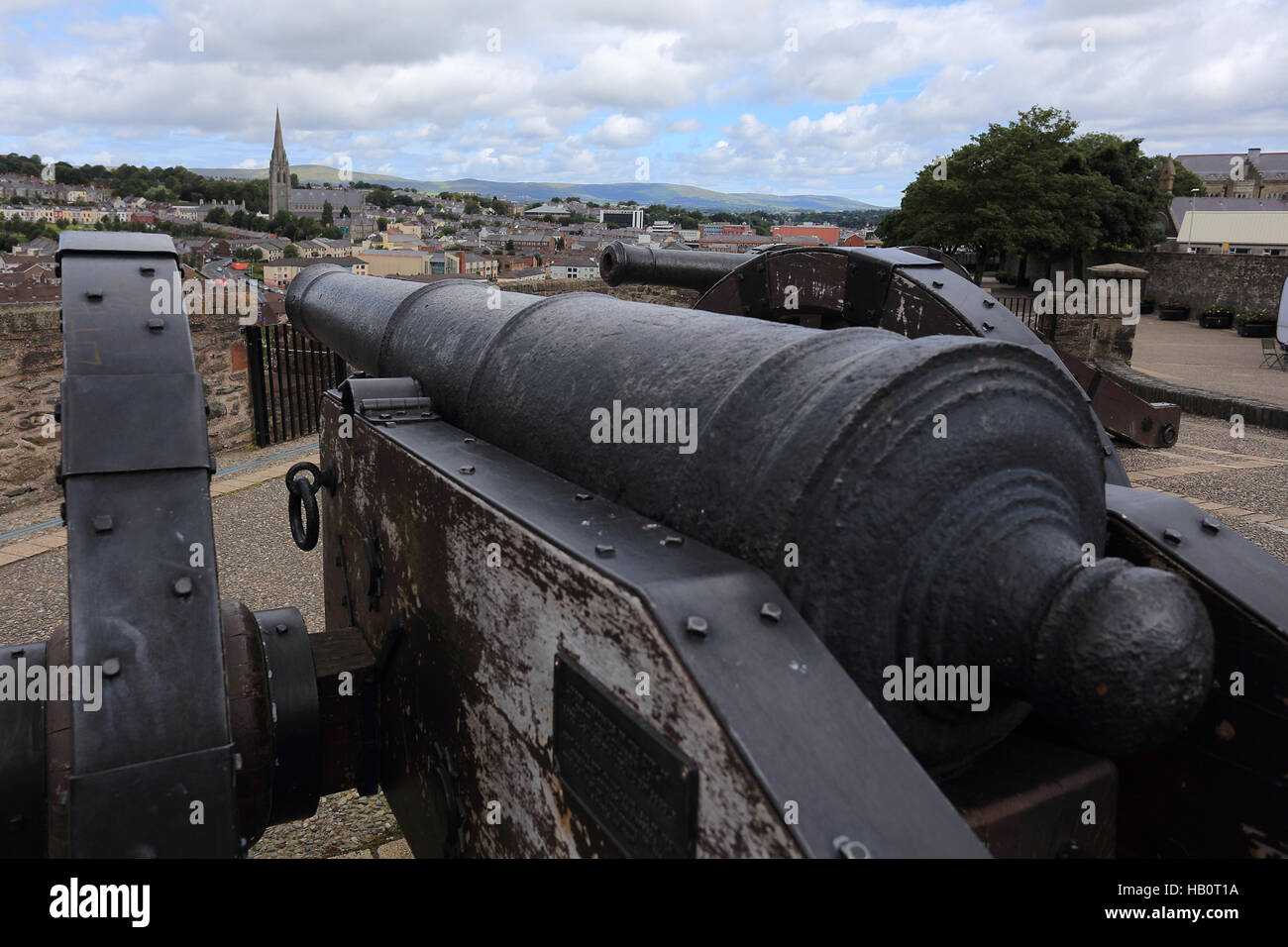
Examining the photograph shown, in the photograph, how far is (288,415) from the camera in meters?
9.73

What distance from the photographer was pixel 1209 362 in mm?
16984

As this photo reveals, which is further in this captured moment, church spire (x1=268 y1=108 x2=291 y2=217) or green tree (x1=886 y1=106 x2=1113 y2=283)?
church spire (x1=268 y1=108 x2=291 y2=217)

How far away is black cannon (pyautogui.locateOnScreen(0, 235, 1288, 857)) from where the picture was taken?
126 cm

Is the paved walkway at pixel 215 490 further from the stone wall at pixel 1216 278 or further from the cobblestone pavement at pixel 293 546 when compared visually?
the stone wall at pixel 1216 278

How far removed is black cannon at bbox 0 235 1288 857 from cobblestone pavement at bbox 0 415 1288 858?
0.66m

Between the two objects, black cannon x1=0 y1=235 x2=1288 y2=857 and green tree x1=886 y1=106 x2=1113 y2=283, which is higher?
green tree x1=886 y1=106 x2=1113 y2=283

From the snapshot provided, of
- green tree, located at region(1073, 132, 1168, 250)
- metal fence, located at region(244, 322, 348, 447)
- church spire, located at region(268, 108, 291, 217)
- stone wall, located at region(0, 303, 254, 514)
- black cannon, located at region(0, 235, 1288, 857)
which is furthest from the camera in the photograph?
church spire, located at region(268, 108, 291, 217)

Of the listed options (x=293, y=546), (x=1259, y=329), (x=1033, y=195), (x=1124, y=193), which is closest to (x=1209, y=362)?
(x=1259, y=329)

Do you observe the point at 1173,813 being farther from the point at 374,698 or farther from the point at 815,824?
the point at 374,698

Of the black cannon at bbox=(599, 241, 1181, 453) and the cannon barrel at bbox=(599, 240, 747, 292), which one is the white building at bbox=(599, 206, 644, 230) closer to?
the cannon barrel at bbox=(599, 240, 747, 292)

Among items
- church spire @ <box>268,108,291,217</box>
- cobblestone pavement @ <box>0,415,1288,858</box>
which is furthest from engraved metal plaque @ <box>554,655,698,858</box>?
church spire @ <box>268,108,291,217</box>

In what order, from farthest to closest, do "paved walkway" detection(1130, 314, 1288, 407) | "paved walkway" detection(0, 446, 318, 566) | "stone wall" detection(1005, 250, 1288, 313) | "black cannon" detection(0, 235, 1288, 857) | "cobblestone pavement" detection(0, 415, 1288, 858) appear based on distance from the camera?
"stone wall" detection(1005, 250, 1288, 313) → "paved walkway" detection(1130, 314, 1288, 407) → "paved walkway" detection(0, 446, 318, 566) → "cobblestone pavement" detection(0, 415, 1288, 858) → "black cannon" detection(0, 235, 1288, 857)

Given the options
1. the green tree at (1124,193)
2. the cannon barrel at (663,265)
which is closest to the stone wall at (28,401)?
the cannon barrel at (663,265)
